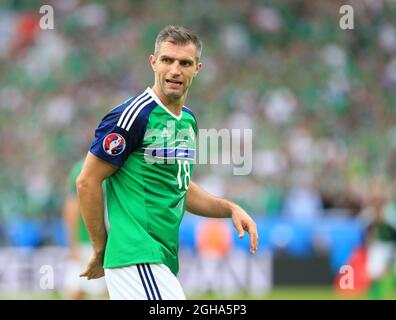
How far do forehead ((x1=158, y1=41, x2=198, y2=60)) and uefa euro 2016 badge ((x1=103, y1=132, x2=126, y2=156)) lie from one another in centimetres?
57

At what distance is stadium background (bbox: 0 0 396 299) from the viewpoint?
14391 millimetres

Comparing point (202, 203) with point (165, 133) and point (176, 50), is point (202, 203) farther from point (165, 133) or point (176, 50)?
point (176, 50)

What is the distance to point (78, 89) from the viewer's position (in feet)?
63.9

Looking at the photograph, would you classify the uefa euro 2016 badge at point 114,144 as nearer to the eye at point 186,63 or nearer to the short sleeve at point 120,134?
the short sleeve at point 120,134

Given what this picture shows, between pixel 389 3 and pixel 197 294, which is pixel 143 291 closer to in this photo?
pixel 197 294

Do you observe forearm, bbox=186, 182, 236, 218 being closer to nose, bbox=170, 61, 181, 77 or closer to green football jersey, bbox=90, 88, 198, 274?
green football jersey, bbox=90, 88, 198, 274

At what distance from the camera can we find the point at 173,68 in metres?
5.14

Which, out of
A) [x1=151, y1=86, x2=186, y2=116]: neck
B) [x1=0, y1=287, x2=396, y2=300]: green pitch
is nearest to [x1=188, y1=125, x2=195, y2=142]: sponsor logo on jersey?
[x1=151, y1=86, x2=186, y2=116]: neck

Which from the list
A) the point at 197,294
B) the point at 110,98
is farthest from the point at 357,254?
the point at 110,98

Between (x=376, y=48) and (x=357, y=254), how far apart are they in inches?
289

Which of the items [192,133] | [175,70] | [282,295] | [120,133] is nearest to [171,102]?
[175,70]

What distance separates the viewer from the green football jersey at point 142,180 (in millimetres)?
4969

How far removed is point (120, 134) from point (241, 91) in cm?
1467

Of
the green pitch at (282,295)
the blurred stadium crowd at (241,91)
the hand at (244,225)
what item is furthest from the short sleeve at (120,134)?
the blurred stadium crowd at (241,91)
